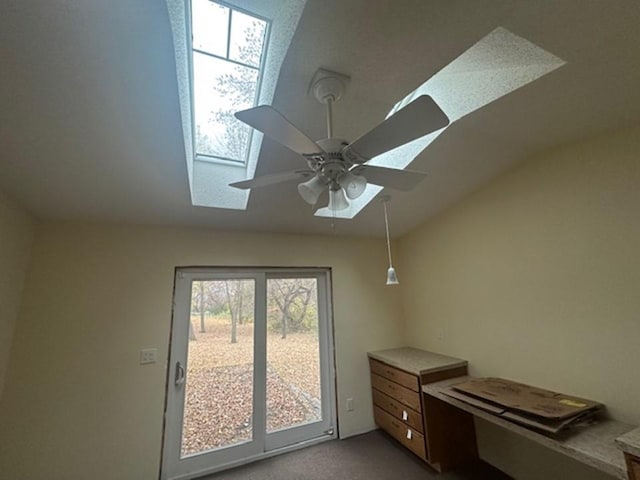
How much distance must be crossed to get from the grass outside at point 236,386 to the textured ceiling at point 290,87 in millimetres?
1472

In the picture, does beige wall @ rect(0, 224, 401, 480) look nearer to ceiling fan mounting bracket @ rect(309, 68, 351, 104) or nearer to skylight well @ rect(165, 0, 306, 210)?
skylight well @ rect(165, 0, 306, 210)

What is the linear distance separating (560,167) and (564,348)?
1.35 meters

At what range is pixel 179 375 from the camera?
2.51 m

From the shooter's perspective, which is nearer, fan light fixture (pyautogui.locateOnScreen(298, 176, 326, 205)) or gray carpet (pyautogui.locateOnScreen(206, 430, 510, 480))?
fan light fixture (pyautogui.locateOnScreen(298, 176, 326, 205))

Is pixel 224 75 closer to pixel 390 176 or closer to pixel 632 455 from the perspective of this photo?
pixel 390 176

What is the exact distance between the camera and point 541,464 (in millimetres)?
2072

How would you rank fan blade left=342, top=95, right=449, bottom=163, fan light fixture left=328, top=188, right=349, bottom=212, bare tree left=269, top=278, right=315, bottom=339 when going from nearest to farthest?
fan blade left=342, top=95, right=449, bottom=163 → fan light fixture left=328, top=188, right=349, bottom=212 → bare tree left=269, top=278, right=315, bottom=339

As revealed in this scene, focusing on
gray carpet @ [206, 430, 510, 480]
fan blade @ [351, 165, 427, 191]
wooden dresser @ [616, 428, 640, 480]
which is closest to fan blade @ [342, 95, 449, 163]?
fan blade @ [351, 165, 427, 191]

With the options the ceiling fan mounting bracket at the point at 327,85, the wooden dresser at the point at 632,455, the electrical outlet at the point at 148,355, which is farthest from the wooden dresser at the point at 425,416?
the ceiling fan mounting bracket at the point at 327,85

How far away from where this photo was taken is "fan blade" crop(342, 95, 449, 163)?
95 centimetres

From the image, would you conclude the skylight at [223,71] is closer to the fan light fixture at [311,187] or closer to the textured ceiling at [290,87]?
the textured ceiling at [290,87]

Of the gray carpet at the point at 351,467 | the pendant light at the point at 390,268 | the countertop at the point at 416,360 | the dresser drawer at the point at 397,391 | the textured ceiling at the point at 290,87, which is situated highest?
the textured ceiling at the point at 290,87

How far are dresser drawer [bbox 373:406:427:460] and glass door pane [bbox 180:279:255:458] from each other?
141 centimetres

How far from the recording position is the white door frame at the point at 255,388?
7.95 ft
